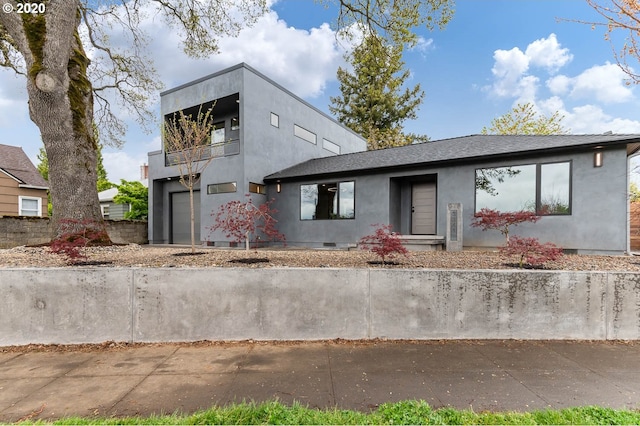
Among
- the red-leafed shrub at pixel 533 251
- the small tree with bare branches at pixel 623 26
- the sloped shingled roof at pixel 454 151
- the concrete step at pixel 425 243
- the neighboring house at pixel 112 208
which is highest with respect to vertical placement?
the small tree with bare branches at pixel 623 26

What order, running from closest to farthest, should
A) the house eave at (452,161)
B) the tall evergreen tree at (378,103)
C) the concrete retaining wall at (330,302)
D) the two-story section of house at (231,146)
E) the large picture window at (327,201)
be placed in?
1. the concrete retaining wall at (330,302)
2. the house eave at (452,161)
3. the large picture window at (327,201)
4. the two-story section of house at (231,146)
5. the tall evergreen tree at (378,103)

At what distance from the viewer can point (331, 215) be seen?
11.0 metres

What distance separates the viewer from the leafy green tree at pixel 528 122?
69.5 ft

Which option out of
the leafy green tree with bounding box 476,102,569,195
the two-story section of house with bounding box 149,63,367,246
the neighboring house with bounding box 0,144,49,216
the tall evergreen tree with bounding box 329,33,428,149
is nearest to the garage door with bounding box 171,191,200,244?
the two-story section of house with bounding box 149,63,367,246

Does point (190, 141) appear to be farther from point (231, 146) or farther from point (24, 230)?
point (24, 230)

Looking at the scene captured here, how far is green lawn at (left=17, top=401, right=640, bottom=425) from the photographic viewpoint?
2.08 meters

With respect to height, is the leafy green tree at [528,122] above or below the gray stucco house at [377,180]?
above

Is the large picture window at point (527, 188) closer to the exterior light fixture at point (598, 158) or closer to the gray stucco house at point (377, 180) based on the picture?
the gray stucco house at point (377, 180)

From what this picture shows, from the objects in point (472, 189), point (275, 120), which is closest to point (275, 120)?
point (275, 120)

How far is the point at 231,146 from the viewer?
11.6 metres

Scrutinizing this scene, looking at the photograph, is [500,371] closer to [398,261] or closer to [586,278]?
[586,278]

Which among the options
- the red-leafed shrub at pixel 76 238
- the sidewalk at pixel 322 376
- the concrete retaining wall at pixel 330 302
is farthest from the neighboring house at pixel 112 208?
the sidewalk at pixel 322 376

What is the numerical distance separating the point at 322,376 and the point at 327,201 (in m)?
8.56

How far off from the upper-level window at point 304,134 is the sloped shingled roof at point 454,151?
1.62 m
